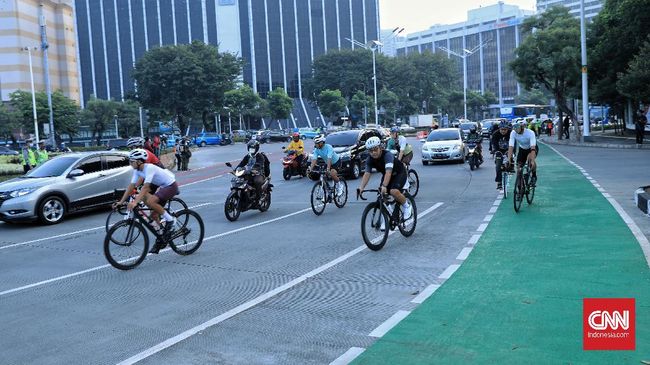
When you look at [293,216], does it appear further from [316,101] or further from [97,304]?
[316,101]

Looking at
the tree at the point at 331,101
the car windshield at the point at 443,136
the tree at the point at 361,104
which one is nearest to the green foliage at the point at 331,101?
the tree at the point at 331,101

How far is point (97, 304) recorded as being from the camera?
280 inches

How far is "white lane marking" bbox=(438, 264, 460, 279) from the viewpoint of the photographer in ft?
25.4

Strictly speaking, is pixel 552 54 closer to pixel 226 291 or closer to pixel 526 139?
pixel 526 139

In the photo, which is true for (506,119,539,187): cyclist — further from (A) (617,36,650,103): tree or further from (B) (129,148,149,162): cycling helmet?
(A) (617,36,650,103): tree

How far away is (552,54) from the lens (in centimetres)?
4200

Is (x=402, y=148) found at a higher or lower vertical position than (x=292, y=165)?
higher

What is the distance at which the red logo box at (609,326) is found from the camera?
5.03 metres

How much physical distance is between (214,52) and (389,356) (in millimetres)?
71909

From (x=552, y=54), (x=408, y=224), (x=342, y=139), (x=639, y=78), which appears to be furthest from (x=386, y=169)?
(x=552, y=54)

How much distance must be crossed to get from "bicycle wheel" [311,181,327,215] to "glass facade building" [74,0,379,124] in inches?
4063

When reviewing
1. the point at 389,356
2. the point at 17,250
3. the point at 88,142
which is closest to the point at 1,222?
the point at 17,250

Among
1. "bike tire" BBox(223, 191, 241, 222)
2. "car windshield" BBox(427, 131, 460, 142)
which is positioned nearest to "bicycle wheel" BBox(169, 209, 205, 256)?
"bike tire" BBox(223, 191, 241, 222)

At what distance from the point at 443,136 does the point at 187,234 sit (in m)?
19.3
